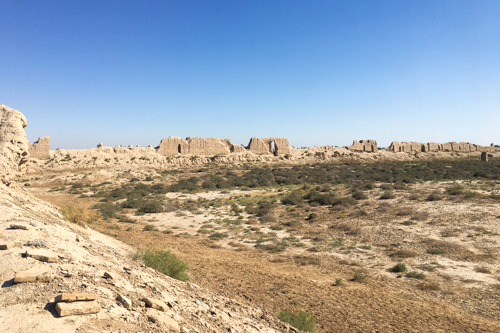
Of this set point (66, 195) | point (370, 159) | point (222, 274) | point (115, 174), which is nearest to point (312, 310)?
point (222, 274)

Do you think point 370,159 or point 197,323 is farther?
point 370,159

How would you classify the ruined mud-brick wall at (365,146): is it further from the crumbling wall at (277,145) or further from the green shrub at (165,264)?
the green shrub at (165,264)

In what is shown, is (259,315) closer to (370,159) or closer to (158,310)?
(158,310)

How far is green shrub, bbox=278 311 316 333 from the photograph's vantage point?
583 centimetres

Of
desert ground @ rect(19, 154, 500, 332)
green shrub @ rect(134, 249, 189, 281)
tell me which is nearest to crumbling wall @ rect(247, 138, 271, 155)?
desert ground @ rect(19, 154, 500, 332)

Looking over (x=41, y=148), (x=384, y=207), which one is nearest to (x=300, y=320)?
(x=384, y=207)

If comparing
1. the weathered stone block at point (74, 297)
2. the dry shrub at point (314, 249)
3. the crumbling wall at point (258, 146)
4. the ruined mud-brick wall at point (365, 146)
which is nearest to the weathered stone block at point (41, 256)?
the weathered stone block at point (74, 297)

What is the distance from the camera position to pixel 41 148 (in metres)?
35.2

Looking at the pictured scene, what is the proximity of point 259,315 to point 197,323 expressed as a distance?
2.01 m

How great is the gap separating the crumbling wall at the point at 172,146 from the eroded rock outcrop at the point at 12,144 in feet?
107

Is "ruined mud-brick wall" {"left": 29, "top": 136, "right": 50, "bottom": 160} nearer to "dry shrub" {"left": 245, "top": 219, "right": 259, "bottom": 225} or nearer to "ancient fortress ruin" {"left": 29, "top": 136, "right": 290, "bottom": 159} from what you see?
"ancient fortress ruin" {"left": 29, "top": 136, "right": 290, "bottom": 159}

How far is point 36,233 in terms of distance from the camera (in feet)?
16.9

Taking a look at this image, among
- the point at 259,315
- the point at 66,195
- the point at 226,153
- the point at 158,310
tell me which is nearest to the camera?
the point at 158,310

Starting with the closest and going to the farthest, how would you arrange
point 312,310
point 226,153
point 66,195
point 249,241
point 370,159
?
point 312,310 < point 249,241 < point 66,195 < point 226,153 < point 370,159
